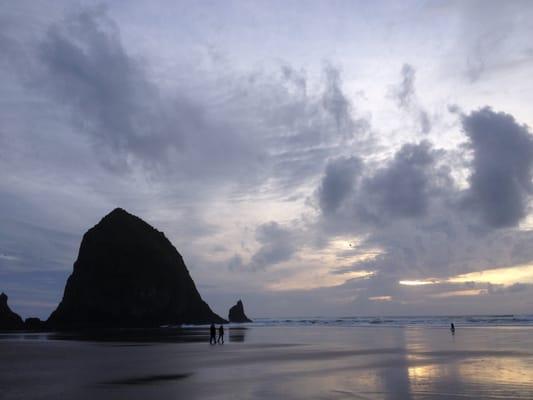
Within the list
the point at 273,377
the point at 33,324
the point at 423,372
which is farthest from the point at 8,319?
the point at 423,372

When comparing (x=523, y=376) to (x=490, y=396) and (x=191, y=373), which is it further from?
(x=191, y=373)

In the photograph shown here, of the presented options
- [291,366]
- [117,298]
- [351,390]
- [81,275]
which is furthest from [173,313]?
[351,390]

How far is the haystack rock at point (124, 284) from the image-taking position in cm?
14025

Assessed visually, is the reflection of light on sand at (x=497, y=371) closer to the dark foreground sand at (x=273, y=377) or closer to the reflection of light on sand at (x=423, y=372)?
the dark foreground sand at (x=273, y=377)

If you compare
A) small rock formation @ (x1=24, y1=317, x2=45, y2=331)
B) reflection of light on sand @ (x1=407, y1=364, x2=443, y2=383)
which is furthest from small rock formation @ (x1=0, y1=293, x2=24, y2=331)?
reflection of light on sand @ (x1=407, y1=364, x2=443, y2=383)

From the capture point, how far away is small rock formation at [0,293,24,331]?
123 meters

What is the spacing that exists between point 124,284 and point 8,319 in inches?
1287

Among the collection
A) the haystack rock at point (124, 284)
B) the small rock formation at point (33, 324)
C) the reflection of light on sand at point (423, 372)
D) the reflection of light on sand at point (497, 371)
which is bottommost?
the reflection of light on sand at point (497, 371)

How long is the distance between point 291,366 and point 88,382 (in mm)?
11242

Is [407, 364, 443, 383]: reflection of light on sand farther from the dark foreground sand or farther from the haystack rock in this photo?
the haystack rock

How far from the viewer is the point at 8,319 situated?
125m

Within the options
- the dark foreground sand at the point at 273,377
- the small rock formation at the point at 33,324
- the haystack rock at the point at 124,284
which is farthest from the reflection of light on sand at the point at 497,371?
the small rock formation at the point at 33,324

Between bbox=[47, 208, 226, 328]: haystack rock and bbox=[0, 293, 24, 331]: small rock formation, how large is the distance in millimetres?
8368

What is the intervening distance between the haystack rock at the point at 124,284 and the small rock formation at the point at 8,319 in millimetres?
8368
